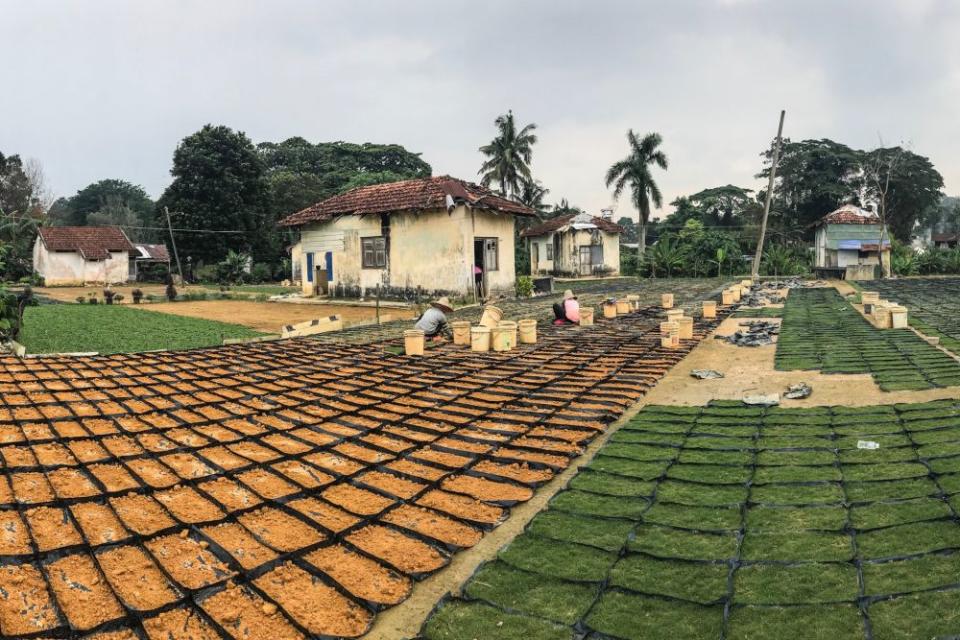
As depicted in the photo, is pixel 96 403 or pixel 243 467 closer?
pixel 243 467

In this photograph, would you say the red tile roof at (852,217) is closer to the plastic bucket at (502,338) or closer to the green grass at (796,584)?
the plastic bucket at (502,338)

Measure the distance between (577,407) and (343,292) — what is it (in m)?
14.4

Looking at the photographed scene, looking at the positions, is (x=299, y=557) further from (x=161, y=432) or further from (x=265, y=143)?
(x=265, y=143)

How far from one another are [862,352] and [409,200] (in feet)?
39.2

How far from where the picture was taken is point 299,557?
275 cm

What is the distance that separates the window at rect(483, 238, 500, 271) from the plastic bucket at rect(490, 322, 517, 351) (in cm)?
917

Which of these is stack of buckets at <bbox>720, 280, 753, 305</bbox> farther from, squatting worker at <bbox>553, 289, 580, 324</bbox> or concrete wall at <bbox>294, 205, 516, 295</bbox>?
concrete wall at <bbox>294, 205, 516, 295</bbox>

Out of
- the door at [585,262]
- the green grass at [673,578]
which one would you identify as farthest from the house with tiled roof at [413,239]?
the green grass at [673,578]

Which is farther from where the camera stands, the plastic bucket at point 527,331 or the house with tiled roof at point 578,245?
the house with tiled roof at point 578,245

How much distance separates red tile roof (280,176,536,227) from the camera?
1623 centimetres

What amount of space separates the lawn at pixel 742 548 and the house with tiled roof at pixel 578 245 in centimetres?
2516

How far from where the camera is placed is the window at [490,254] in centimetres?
1730

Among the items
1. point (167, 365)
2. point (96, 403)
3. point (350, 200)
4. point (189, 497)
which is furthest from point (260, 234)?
point (189, 497)

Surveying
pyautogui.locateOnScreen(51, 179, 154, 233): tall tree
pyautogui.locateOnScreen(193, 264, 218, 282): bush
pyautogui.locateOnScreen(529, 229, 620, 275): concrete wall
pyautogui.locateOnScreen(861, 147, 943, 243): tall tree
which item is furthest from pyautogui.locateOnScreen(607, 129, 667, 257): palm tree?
pyautogui.locateOnScreen(51, 179, 154, 233): tall tree
